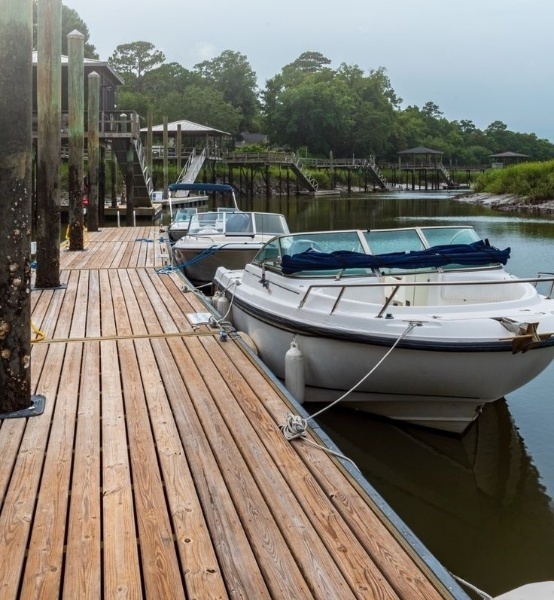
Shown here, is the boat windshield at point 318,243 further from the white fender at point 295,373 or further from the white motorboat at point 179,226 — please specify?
the white motorboat at point 179,226

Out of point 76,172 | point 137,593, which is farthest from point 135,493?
point 76,172

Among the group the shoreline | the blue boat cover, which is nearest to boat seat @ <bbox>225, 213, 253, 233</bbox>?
the blue boat cover

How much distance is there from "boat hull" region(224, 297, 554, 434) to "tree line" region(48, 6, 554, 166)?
213 ft

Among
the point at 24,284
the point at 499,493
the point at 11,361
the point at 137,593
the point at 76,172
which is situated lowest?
the point at 499,493

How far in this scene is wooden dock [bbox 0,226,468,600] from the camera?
306 centimetres

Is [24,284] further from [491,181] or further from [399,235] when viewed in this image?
[491,181]

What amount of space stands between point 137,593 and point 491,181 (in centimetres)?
5767

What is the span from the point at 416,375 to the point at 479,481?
1077mm

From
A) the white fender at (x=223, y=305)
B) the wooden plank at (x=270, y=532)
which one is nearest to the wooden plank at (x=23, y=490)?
the wooden plank at (x=270, y=532)

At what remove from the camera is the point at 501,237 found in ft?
86.8

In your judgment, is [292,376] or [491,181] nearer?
[292,376]

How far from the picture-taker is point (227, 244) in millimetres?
13289

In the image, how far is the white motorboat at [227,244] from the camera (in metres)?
13.3

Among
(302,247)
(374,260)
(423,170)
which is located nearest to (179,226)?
(302,247)
